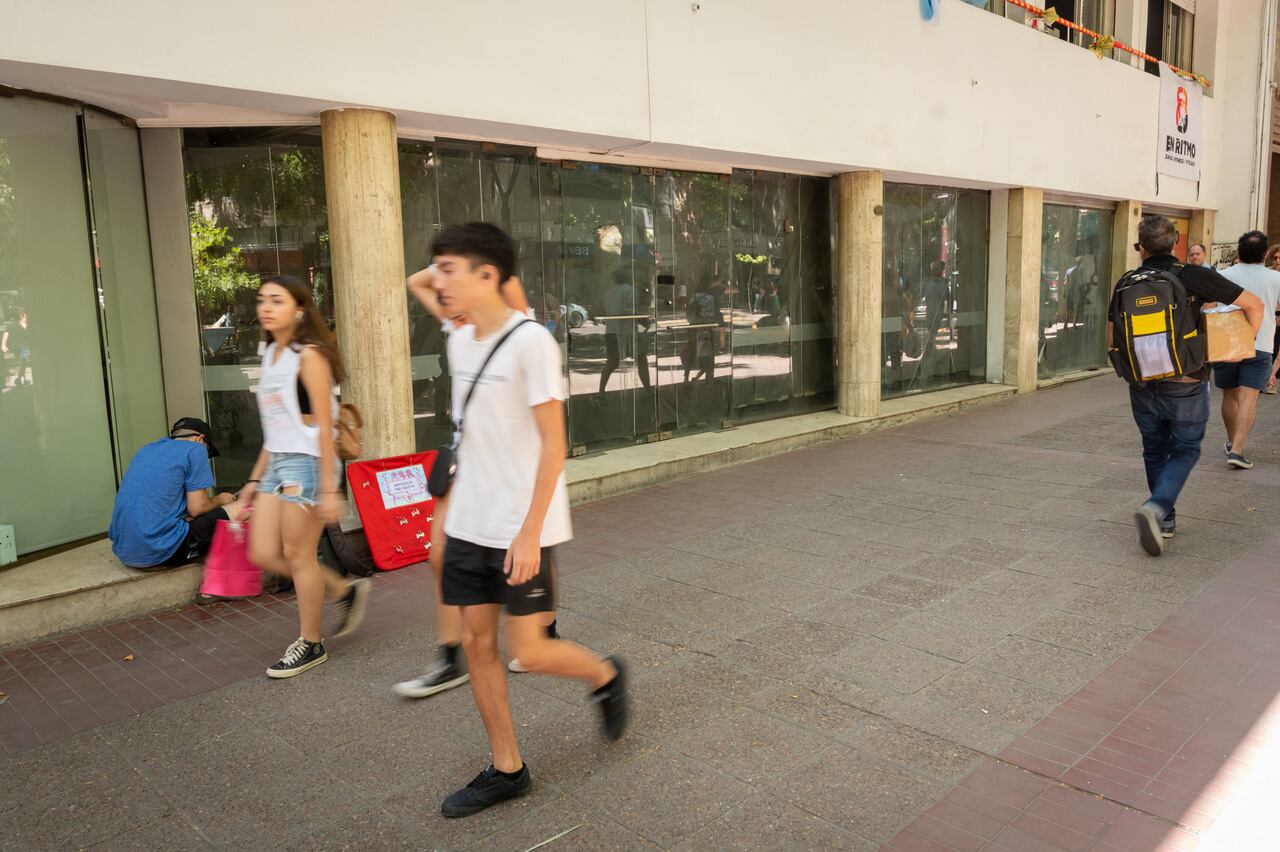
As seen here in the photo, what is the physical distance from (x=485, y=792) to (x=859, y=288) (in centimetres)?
860

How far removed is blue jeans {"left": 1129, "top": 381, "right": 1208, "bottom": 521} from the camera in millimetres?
5750

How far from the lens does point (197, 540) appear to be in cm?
549

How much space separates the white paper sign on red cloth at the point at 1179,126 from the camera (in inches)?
658

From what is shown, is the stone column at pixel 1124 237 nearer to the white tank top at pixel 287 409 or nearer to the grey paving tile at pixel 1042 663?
the grey paving tile at pixel 1042 663

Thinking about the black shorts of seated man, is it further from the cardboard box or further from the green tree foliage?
the cardboard box

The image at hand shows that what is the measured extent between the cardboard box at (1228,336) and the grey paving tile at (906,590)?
7.50 ft

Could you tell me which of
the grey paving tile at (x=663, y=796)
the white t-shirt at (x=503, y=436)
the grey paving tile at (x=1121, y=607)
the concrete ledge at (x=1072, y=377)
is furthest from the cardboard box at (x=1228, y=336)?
the concrete ledge at (x=1072, y=377)

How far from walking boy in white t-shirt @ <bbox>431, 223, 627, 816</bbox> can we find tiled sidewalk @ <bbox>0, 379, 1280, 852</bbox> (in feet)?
1.70

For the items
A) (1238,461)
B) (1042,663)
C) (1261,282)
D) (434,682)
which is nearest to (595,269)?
(434,682)

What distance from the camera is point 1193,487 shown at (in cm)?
755

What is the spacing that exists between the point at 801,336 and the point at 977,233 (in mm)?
4225

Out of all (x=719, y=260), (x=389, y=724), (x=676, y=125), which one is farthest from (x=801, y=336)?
(x=389, y=724)

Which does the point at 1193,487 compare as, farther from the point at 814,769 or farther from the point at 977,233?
the point at 977,233

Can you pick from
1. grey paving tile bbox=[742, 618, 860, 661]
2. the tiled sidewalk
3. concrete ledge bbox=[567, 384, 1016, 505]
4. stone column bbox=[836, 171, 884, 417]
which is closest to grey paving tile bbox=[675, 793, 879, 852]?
the tiled sidewalk
